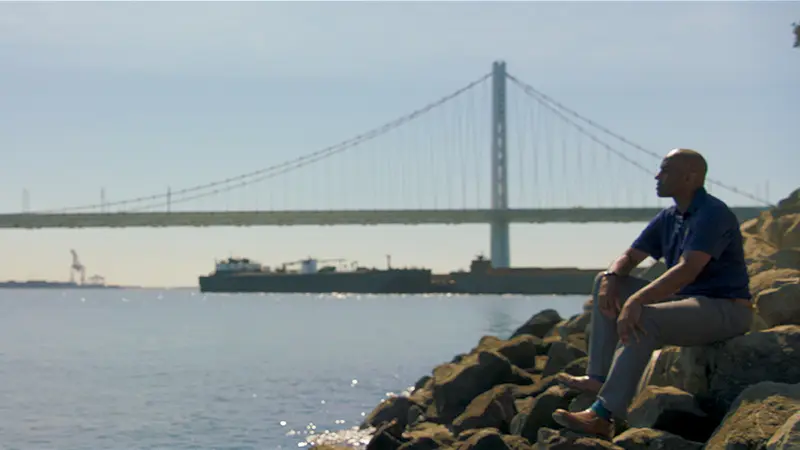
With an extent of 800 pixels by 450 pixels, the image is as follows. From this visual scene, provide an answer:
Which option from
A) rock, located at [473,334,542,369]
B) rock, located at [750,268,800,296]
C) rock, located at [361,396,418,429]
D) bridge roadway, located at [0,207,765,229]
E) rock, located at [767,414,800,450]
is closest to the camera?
rock, located at [767,414,800,450]

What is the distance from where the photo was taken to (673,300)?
4672mm

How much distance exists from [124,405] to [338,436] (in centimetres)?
484

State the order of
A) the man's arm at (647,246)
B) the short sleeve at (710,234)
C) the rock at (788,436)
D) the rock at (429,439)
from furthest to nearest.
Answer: the rock at (429,439)
the man's arm at (647,246)
the short sleeve at (710,234)
the rock at (788,436)

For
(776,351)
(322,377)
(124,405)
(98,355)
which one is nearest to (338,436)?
(124,405)

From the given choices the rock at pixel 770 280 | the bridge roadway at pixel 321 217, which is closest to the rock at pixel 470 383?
the rock at pixel 770 280

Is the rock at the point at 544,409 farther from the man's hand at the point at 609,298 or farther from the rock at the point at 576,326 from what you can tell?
the rock at the point at 576,326

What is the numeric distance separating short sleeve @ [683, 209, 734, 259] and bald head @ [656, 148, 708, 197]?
0.17m

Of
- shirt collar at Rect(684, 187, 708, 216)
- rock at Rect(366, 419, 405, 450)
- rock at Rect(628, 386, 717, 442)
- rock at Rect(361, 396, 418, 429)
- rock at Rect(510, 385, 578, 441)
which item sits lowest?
rock at Rect(361, 396, 418, 429)

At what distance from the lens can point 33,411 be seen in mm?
14289

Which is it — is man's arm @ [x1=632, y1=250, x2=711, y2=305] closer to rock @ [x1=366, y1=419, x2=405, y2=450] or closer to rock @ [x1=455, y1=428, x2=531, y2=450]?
rock @ [x1=455, y1=428, x2=531, y2=450]

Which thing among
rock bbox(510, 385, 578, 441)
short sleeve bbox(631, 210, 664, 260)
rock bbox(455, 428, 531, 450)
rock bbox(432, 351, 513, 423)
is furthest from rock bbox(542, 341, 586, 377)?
short sleeve bbox(631, 210, 664, 260)

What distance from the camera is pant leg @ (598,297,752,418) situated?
4.49 m

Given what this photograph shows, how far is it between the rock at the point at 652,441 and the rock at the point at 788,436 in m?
0.76

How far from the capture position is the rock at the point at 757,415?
4305 millimetres
